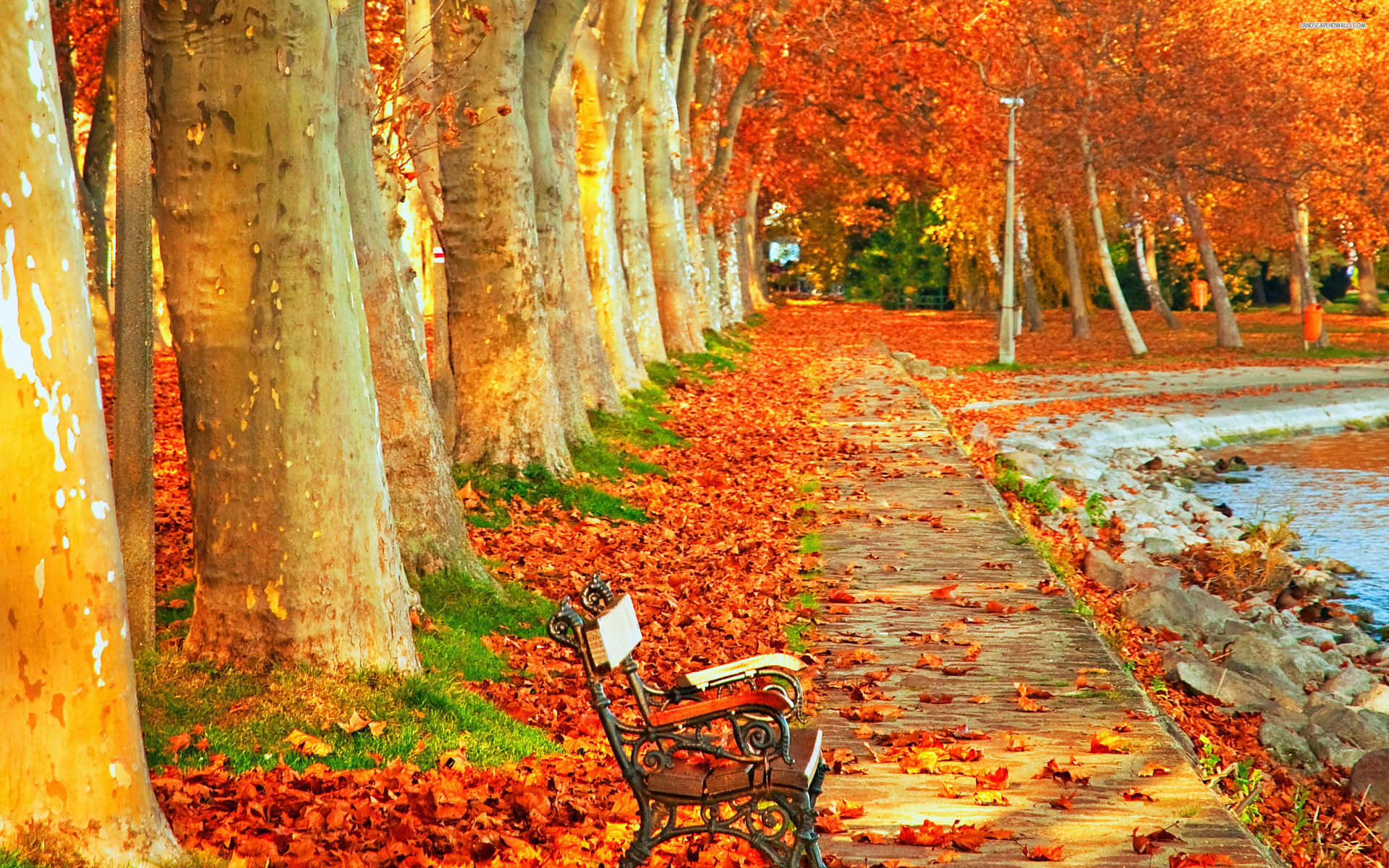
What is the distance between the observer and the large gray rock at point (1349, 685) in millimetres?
9836

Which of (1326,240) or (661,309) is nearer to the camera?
(661,309)

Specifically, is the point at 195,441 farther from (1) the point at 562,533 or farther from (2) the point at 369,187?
(1) the point at 562,533

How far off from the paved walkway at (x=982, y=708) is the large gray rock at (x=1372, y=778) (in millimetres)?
1136

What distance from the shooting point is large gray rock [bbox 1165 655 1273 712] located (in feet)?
28.6

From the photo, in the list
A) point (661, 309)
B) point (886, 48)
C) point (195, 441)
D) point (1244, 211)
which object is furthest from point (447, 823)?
point (1244, 211)

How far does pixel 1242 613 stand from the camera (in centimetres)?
1240

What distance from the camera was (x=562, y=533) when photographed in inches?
444

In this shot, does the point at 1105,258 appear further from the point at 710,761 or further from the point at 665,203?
the point at 710,761

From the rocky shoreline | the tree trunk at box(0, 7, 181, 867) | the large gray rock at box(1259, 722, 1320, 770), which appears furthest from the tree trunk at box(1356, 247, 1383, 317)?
the tree trunk at box(0, 7, 181, 867)

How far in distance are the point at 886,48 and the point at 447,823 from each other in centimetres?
3472

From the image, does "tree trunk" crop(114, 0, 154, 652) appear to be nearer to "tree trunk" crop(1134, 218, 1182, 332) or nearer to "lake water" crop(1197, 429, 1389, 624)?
"lake water" crop(1197, 429, 1389, 624)

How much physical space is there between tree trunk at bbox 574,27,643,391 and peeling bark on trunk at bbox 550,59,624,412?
1858 mm

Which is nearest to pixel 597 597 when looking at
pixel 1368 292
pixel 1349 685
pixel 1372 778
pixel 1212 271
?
pixel 1372 778

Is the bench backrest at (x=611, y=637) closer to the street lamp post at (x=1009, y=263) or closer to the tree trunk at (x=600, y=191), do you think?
the tree trunk at (x=600, y=191)
